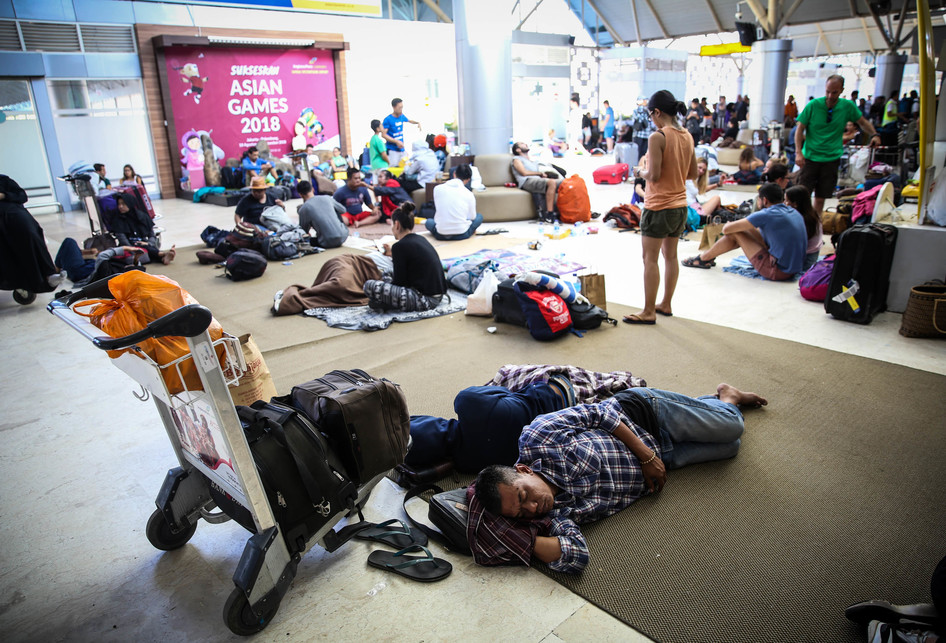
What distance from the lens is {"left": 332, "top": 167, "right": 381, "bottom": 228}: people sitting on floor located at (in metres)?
10.0

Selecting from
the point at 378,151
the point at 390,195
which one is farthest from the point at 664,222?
the point at 378,151

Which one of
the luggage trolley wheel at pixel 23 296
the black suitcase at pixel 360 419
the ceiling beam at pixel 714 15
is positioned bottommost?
the luggage trolley wheel at pixel 23 296

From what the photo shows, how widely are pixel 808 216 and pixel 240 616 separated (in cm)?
627

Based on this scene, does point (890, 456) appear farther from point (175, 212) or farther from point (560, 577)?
point (175, 212)

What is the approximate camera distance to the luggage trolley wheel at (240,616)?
2.08 meters

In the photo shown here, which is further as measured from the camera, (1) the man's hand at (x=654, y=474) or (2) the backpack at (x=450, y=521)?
(1) the man's hand at (x=654, y=474)

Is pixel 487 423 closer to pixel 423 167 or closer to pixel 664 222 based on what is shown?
pixel 664 222

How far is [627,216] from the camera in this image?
8945 millimetres

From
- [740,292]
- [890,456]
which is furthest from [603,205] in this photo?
[890,456]

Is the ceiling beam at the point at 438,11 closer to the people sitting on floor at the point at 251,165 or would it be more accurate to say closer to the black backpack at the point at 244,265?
the people sitting on floor at the point at 251,165

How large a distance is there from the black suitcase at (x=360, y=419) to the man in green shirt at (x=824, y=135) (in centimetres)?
631

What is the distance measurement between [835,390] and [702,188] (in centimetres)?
575

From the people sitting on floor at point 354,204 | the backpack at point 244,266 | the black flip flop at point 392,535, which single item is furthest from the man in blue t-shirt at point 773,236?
the people sitting on floor at point 354,204

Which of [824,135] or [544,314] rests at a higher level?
[824,135]
